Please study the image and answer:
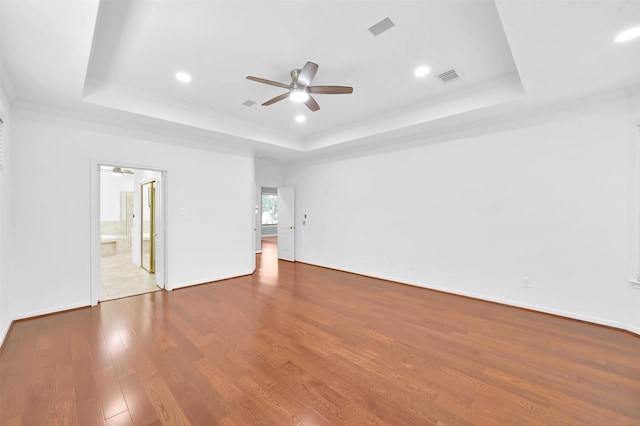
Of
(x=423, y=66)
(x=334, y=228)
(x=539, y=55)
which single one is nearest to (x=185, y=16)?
(x=423, y=66)

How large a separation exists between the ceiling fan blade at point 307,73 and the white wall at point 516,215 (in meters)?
2.81

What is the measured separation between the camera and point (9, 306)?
10.3 ft

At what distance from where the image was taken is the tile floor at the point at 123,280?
14.6 feet

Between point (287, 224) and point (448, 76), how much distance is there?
5.30 m

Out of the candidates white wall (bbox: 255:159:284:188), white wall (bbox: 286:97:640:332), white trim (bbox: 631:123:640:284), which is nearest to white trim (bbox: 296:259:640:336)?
white wall (bbox: 286:97:640:332)

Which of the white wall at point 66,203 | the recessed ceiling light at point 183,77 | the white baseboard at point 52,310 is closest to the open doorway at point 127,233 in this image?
the white baseboard at point 52,310

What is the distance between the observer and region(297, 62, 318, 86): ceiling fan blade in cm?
266

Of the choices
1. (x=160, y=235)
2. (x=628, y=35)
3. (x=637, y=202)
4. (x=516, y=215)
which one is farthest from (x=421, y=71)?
(x=160, y=235)

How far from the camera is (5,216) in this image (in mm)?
2967

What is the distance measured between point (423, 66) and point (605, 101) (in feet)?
7.80

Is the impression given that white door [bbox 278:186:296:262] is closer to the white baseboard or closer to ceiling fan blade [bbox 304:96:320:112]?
ceiling fan blade [bbox 304:96:320:112]

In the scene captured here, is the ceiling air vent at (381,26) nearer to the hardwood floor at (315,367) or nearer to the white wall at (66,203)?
the hardwood floor at (315,367)

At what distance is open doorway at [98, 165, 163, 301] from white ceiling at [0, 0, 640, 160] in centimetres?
190

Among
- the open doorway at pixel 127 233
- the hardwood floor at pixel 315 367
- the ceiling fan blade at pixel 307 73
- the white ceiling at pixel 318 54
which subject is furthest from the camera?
the open doorway at pixel 127 233
